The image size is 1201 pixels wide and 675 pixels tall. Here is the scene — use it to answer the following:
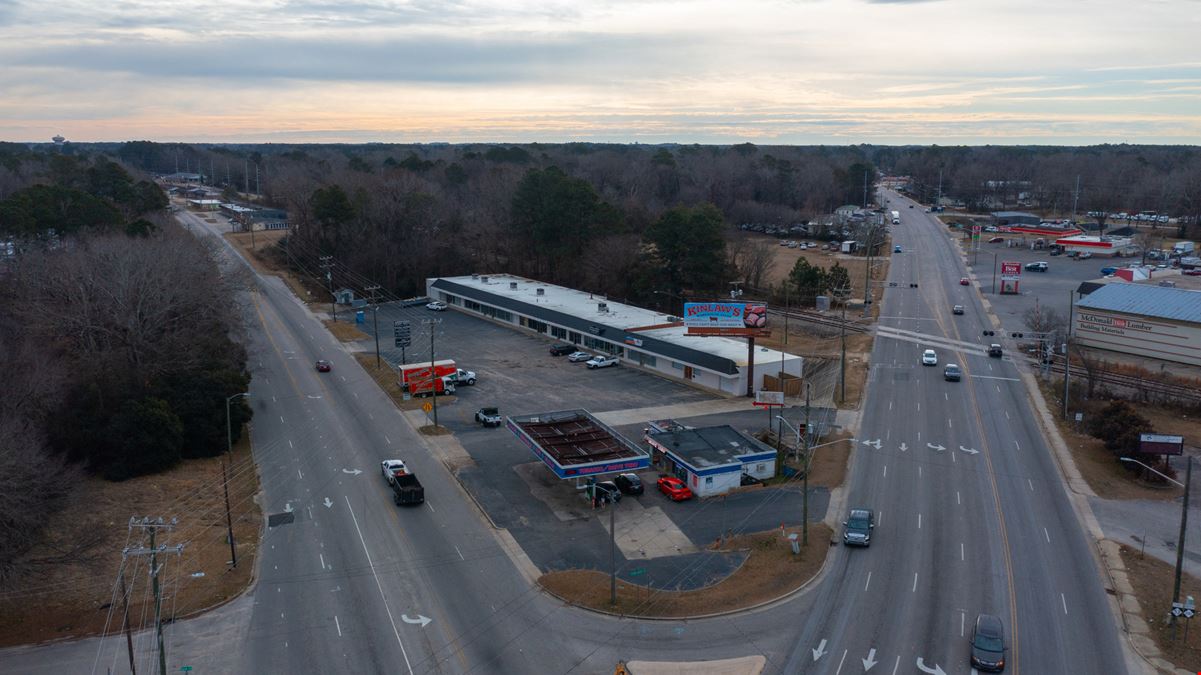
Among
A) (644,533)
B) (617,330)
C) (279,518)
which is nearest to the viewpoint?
(644,533)

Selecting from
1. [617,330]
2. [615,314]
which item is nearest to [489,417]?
[617,330]

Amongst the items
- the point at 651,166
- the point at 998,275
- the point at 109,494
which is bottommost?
the point at 109,494

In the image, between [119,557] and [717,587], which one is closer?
[717,587]

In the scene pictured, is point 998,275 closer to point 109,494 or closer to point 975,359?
point 975,359

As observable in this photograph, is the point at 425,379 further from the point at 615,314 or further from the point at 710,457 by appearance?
the point at 710,457

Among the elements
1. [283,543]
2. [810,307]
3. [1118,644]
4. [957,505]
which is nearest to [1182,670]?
[1118,644]

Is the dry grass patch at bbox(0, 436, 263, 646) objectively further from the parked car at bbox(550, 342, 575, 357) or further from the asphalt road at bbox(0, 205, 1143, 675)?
the parked car at bbox(550, 342, 575, 357)

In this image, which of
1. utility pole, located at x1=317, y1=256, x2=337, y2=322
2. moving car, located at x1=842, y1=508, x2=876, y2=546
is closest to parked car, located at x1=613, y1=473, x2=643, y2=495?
moving car, located at x1=842, y1=508, x2=876, y2=546
